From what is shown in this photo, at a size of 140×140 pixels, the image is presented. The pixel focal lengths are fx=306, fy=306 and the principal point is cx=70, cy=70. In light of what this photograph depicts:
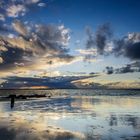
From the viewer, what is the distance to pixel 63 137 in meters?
21.9

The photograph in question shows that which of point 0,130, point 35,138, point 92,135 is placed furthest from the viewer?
point 0,130

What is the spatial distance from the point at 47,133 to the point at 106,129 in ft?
18.1

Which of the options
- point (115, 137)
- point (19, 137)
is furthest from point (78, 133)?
point (19, 137)

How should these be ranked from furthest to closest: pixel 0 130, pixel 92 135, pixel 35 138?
pixel 0 130, pixel 92 135, pixel 35 138

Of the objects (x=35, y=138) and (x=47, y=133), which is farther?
(x=47, y=133)

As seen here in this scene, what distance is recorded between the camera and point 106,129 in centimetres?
2636

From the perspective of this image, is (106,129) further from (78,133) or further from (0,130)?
(0,130)

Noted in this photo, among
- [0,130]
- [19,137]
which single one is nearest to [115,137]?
[19,137]

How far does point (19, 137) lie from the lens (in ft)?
70.8

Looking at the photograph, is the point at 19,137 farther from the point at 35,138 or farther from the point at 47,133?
the point at 47,133

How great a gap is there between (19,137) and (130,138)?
7.92 meters

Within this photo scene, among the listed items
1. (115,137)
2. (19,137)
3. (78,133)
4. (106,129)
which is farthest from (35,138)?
(106,129)

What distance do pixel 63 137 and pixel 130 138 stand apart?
481 centimetres

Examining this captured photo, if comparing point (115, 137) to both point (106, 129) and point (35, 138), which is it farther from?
point (35, 138)
